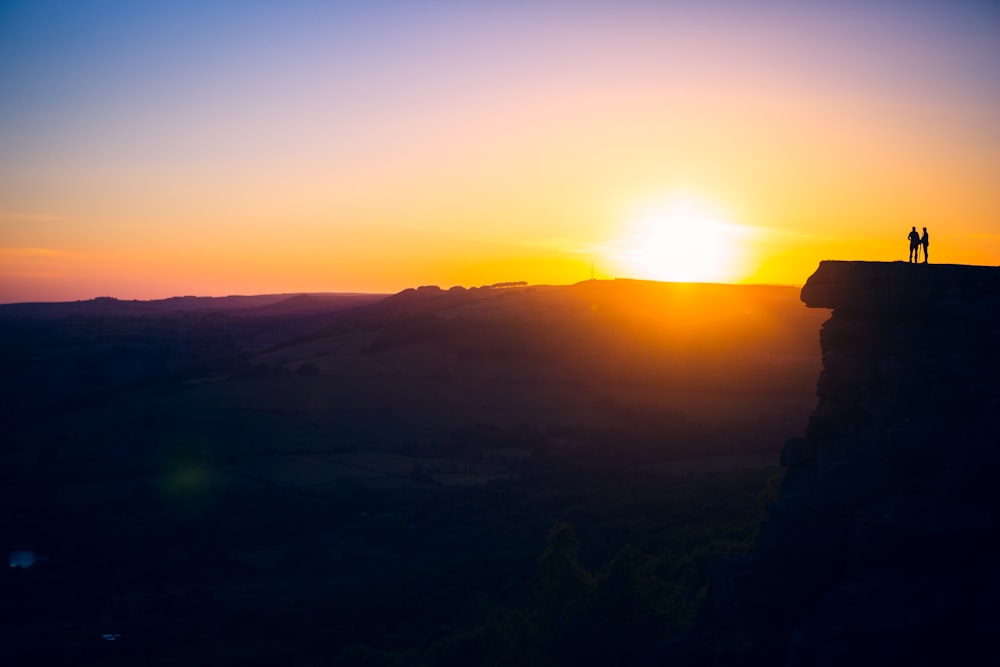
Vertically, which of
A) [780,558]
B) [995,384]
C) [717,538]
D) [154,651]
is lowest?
[154,651]

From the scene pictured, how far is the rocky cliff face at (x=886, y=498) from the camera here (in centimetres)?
1341

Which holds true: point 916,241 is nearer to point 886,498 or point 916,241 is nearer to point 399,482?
point 886,498

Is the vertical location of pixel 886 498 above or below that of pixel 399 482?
above

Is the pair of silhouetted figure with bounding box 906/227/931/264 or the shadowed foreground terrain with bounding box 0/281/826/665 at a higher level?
the pair of silhouetted figure with bounding box 906/227/931/264

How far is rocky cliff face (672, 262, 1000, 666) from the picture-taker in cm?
1341

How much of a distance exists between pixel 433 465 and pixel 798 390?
29884 mm

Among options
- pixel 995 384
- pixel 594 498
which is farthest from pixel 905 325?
pixel 594 498

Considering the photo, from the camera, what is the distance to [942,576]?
1383 cm

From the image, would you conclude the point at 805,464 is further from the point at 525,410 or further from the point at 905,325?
the point at 525,410

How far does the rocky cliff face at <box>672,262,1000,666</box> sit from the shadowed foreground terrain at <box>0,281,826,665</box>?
4452mm

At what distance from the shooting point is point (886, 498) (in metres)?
15.7

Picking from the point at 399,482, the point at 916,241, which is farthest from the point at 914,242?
the point at 399,482

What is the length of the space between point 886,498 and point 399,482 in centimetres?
4078

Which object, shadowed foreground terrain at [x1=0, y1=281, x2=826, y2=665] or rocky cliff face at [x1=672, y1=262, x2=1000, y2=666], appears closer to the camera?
rocky cliff face at [x1=672, y1=262, x2=1000, y2=666]
